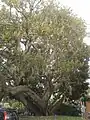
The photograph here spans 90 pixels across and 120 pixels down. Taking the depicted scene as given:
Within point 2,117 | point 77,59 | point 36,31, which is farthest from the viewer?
point 77,59

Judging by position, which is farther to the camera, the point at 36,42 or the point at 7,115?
the point at 36,42

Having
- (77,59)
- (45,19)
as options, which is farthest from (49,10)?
(77,59)

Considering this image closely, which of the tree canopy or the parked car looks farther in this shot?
the tree canopy

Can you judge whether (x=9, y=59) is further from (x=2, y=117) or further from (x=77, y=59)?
(x=2, y=117)

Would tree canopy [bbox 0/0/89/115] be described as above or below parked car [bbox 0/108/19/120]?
above

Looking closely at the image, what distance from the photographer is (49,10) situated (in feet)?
91.9

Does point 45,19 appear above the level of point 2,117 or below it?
above

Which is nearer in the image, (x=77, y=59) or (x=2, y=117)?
(x=2, y=117)

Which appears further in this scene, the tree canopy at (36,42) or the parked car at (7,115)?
the tree canopy at (36,42)

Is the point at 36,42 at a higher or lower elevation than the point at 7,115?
higher

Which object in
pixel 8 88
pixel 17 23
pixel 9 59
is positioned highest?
pixel 17 23

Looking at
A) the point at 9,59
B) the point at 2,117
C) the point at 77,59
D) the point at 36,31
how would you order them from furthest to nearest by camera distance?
the point at 77,59 → the point at 9,59 → the point at 36,31 → the point at 2,117

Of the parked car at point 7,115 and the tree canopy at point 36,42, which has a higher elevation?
the tree canopy at point 36,42

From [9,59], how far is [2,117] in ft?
26.9
